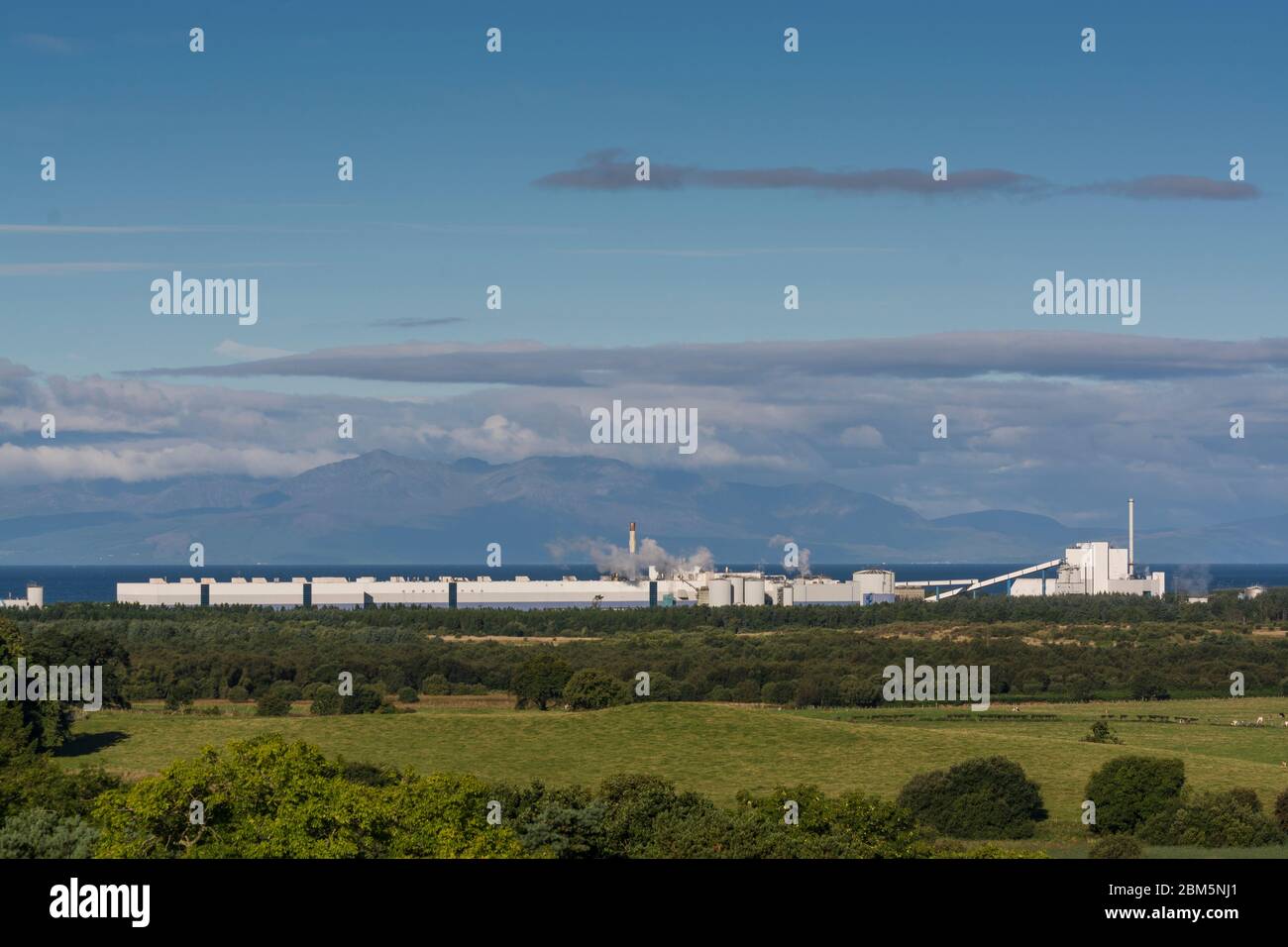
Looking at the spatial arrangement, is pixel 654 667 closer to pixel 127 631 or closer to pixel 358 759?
pixel 358 759

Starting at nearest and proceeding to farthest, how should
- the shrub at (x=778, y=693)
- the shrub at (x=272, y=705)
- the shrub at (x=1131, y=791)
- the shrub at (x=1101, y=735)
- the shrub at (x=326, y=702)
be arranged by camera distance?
1. the shrub at (x=1131, y=791)
2. the shrub at (x=1101, y=735)
3. the shrub at (x=326, y=702)
4. the shrub at (x=272, y=705)
5. the shrub at (x=778, y=693)

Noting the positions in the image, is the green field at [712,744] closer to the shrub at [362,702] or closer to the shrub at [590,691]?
the shrub at [362,702]

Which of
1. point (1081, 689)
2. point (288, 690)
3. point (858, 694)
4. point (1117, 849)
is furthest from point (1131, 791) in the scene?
point (288, 690)

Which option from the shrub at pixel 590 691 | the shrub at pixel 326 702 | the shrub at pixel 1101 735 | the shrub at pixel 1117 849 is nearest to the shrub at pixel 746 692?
the shrub at pixel 590 691

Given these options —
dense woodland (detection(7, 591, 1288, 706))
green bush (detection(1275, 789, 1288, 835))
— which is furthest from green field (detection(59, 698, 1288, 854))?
dense woodland (detection(7, 591, 1288, 706))

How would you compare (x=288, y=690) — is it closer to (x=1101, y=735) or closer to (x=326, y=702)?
(x=326, y=702)
